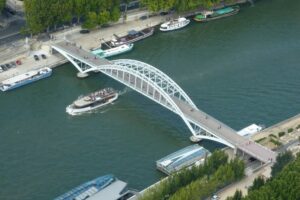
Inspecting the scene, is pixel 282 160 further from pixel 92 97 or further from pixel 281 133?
pixel 92 97

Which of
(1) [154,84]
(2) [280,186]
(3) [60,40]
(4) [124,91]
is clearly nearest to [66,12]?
(3) [60,40]

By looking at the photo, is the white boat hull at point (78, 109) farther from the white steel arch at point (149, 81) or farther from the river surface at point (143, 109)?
the white steel arch at point (149, 81)

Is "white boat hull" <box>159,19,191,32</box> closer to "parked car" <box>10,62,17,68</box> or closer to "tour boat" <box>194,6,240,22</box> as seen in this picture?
"tour boat" <box>194,6,240,22</box>

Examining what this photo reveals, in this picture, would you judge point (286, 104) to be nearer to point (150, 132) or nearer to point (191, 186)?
point (150, 132)

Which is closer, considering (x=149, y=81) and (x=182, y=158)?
(x=182, y=158)

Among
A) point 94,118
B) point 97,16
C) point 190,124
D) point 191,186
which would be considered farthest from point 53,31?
point 191,186

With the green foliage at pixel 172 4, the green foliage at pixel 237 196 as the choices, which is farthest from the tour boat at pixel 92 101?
the green foliage at pixel 237 196
